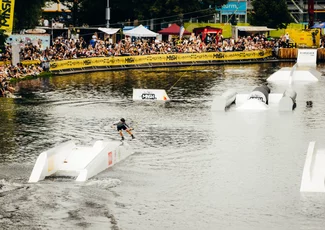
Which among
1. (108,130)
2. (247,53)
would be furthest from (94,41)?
(108,130)

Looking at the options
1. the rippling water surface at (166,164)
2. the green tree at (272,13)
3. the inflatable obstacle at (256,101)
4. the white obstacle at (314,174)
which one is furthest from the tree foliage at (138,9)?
the white obstacle at (314,174)

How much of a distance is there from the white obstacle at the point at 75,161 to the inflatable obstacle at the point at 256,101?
20376mm

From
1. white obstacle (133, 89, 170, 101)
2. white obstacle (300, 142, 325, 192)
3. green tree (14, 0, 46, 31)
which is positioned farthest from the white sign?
white obstacle (300, 142, 325, 192)

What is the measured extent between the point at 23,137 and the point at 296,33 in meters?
74.6

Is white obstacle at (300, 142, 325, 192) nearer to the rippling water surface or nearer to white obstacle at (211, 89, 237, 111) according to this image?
the rippling water surface

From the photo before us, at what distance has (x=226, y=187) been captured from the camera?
35.2 metres

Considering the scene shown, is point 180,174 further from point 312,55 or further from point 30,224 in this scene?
point 312,55

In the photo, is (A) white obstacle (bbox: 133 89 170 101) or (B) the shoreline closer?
(A) white obstacle (bbox: 133 89 170 101)

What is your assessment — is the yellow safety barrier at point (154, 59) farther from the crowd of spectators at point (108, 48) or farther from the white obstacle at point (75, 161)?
the white obstacle at point (75, 161)

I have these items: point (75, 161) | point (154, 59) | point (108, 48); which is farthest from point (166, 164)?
point (154, 59)

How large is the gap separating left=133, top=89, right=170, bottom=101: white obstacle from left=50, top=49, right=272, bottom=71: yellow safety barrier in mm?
19091

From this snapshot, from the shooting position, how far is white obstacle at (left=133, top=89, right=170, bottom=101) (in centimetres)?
6395

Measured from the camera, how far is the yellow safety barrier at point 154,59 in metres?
84.4

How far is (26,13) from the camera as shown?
3597 inches
